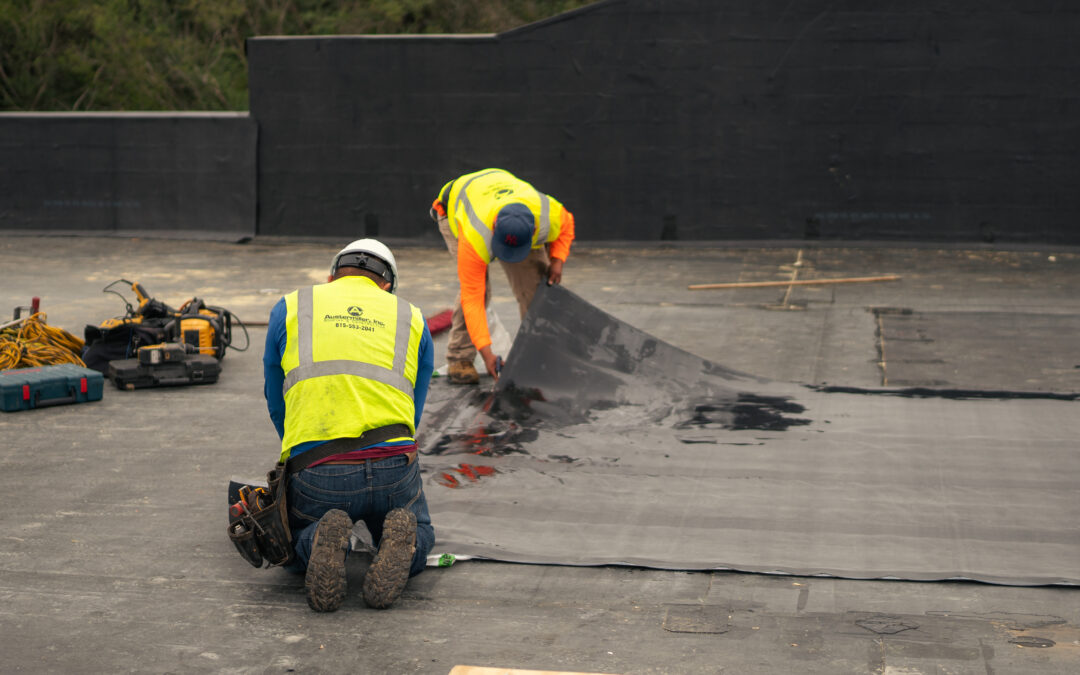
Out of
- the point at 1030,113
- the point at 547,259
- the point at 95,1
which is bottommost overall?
the point at 547,259

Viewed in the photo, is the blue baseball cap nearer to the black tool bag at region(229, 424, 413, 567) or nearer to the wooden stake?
the black tool bag at region(229, 424, 413, 567)

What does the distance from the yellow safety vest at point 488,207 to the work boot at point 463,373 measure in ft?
2.56

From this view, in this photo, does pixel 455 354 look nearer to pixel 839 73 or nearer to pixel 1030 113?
pixel 839 73

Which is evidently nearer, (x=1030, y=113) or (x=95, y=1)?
(x=1030, y=113)

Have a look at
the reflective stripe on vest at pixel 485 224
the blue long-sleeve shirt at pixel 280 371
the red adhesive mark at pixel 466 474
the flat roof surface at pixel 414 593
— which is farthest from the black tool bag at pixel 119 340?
the blue long-sleeve shirt at pixel 280 371

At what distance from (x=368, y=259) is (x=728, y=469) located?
186cm

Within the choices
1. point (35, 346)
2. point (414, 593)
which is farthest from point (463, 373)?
point (414, 593)

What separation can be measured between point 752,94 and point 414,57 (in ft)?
12.7

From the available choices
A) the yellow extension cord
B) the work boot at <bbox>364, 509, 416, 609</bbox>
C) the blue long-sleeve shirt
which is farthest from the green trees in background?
the work boot at <bbox>364, 509, 416, 609</bbox>

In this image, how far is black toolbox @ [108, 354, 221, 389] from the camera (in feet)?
22.4

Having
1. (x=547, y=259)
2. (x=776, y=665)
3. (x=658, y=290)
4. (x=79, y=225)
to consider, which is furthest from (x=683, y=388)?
(x=79, y=225)

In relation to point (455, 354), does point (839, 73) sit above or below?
above

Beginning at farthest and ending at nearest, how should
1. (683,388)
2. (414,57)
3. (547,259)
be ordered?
(414,57) → (547,259) → (683,388)

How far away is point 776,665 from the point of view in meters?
3.28
